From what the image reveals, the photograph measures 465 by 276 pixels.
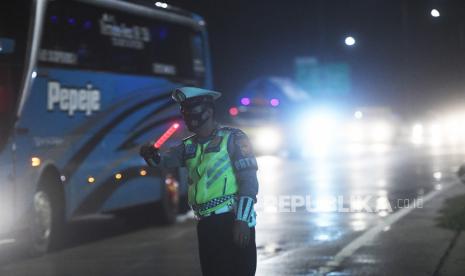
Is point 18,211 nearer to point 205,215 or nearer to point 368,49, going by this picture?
point 205,215

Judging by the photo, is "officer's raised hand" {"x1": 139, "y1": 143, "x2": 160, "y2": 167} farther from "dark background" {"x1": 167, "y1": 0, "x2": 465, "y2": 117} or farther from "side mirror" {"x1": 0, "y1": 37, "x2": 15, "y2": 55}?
"dark background" {"x1": 167, "y1": 0, "x2": 465, "y2": 117}

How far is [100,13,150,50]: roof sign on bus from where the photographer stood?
15.4m

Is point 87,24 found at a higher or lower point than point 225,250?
higher

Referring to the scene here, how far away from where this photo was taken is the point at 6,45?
12141 millimetres

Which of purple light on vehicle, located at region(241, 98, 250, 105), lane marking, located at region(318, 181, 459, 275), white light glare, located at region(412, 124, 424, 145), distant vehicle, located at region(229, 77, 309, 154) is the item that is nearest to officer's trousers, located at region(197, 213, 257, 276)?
lane marking, located at region(318, 181, 459, 275)

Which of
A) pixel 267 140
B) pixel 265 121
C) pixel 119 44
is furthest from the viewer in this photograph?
pixel 265 121

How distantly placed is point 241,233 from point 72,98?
8027 mm

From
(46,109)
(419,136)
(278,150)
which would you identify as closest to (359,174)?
(278,150)

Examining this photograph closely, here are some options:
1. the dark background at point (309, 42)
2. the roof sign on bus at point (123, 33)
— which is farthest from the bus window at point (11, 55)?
the dark background at point (309, 42)

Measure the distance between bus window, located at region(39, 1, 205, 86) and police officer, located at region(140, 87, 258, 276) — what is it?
6.77 m

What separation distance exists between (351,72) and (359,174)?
43.1 m

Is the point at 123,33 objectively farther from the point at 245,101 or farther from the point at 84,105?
the point at 245,101

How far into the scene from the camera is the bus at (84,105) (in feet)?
40.2

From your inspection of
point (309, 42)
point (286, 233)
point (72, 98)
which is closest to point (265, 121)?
point (286, 233)
